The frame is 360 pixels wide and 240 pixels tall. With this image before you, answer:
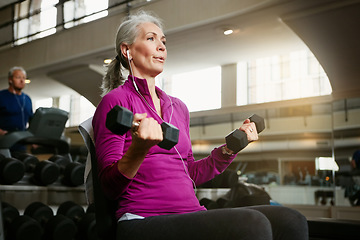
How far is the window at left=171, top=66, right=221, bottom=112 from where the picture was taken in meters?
6.91

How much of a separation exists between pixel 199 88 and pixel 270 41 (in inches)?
73.6

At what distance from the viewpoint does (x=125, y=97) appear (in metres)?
1.00

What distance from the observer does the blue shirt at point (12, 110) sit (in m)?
3.54

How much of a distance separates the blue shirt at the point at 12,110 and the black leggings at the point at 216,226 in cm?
296

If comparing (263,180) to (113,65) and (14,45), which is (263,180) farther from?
(14,45)

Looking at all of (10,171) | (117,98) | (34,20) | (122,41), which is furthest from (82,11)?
(117,98)

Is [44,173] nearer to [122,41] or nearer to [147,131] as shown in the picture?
[122,41]

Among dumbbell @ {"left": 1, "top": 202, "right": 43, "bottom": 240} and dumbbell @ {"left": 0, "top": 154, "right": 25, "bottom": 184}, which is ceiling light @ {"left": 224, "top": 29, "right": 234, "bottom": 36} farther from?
dumbbell @ {"left": 1, "top": 202, "right": 43, "bottom": 240}

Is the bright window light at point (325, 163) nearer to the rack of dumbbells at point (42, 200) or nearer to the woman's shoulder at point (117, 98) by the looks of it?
the rack of dumbbells at point (42, 200)

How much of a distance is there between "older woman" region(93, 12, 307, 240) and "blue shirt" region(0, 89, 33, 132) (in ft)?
8.69

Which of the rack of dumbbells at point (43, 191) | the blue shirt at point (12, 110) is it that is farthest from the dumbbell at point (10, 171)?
the blue shirt at point (12, 110)

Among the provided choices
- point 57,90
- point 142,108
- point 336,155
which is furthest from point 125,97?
point 57,90

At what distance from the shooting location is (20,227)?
6.89 feet

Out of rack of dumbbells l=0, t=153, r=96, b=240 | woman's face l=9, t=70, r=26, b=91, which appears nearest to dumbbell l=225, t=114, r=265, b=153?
rack of dumbbells l=0, t=153, r=96, b=240
